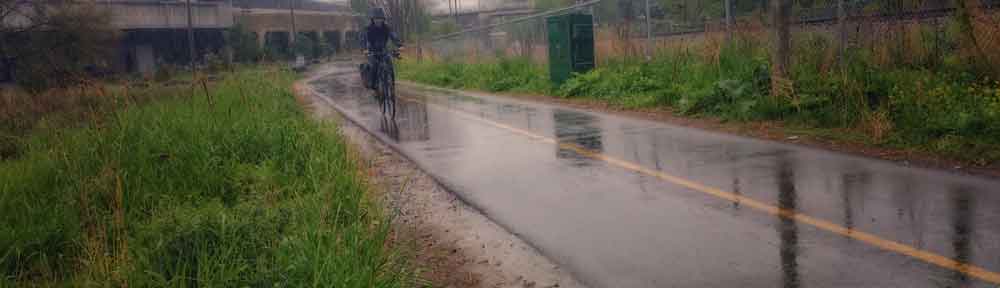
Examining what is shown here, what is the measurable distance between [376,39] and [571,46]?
5.95 meters

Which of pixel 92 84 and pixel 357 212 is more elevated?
pixel 92 84

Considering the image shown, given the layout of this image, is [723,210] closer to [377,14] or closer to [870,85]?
[870,85]

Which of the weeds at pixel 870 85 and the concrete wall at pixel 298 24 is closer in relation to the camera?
the weeds at pixel 870 85

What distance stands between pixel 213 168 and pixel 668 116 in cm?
815

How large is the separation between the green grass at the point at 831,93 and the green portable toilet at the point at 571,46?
4.03 feet

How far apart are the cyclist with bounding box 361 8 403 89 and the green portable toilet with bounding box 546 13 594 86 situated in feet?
18.2

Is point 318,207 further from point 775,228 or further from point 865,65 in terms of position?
point 865,65

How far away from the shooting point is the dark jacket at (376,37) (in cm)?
1529

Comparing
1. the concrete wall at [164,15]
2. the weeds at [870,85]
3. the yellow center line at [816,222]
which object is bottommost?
the yellow center line at [816,222]

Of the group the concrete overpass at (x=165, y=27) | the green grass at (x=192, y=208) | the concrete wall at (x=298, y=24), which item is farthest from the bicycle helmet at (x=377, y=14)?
the concrete wall at (x=298, y=24)

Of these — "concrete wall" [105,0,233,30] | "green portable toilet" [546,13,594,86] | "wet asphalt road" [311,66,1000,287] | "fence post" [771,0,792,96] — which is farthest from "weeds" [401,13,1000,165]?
"concrete wall" [105,0,233,30]

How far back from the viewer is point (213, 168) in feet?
24.5

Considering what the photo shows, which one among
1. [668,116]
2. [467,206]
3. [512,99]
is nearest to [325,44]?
[512,99]

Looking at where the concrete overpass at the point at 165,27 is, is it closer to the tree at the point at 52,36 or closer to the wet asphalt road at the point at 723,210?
the tree at the point at 52,36
